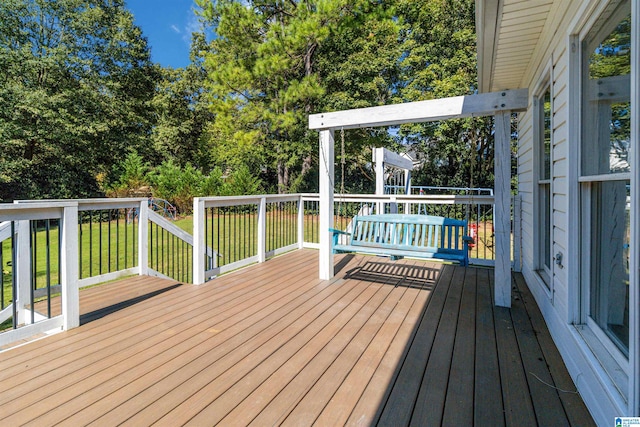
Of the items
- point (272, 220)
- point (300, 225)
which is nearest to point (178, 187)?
point (300, 225)

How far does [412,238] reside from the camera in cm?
384

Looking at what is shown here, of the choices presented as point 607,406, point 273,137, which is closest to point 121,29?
point 273,137

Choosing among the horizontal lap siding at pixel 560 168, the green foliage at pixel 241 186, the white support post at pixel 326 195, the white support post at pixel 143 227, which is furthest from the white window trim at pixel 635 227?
the green foliage at pixel 241 186

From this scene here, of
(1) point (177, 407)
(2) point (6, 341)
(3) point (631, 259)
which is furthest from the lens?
(2) point (6, 341)

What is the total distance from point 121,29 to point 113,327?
712 inches

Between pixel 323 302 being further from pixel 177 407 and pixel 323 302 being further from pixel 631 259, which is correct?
pixel 631 259

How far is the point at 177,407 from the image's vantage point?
1.67 metres

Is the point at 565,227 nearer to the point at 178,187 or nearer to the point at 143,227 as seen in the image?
the point at 143,227

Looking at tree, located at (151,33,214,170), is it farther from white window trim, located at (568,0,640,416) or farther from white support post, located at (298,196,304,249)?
white window trim, located at (568,0,640,416)

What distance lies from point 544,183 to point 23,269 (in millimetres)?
4602

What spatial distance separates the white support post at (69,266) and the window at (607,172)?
3.36 metres

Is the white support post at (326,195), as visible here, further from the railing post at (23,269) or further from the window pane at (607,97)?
the railing post at (23,269)

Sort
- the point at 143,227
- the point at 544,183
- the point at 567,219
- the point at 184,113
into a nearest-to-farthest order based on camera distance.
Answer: the point at 567,219
the point at 544,183
the point at 143,227
the point at 184,113

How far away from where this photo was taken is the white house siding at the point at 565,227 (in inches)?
62.1
